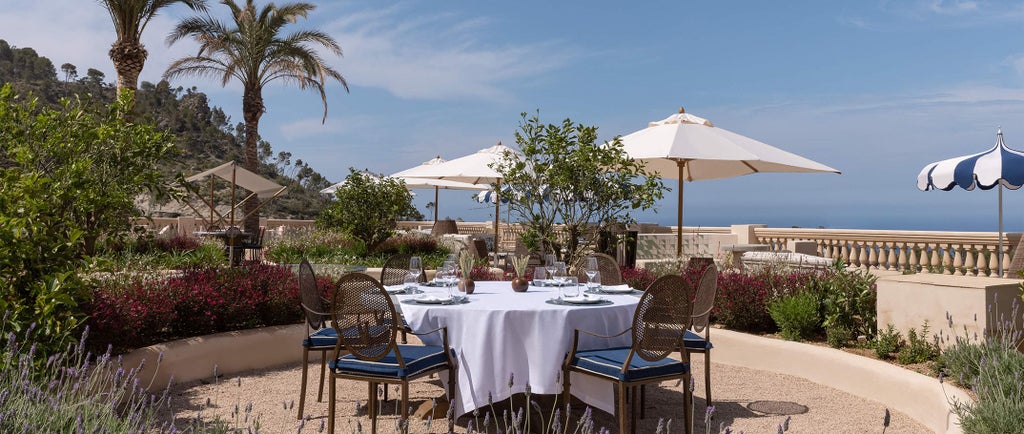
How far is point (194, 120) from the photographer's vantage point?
5472cm

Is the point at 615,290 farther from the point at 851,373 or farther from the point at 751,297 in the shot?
the point at 751,297

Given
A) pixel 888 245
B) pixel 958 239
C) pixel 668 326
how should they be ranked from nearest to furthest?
pixel 668 326
pixel 958 239
pixel 888 245

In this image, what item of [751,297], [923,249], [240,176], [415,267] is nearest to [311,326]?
[415,267]

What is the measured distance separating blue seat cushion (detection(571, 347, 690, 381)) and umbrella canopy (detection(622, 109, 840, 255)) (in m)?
5.02

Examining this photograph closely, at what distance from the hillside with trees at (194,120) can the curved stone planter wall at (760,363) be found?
36.9m

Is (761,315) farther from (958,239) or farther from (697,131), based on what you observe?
(958,239)

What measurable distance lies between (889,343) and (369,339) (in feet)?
14.1

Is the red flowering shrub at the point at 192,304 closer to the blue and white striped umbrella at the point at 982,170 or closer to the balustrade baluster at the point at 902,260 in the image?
the blue and white striped umbrella at the point at 982,170

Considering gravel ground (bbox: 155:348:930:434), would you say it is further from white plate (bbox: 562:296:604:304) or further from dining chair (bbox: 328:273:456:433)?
white plate (bbox: 562:296:604:304)

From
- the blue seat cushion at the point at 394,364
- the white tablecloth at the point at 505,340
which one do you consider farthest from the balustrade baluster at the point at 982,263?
the blue seat cushion at the point at 394,364

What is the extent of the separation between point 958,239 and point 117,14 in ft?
59.1

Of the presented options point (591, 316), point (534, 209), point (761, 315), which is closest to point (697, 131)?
point (534, 209)

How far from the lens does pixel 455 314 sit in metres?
4.77

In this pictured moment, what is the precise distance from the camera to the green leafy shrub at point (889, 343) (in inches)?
236
